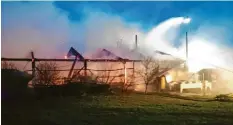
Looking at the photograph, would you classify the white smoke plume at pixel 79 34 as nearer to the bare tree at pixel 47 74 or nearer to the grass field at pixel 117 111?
the bare tree at pixel 47 74

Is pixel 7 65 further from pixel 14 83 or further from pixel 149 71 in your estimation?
pixel 149 71

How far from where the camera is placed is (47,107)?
4.36 meters

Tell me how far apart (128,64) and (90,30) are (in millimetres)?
461

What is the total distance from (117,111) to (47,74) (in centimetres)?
72

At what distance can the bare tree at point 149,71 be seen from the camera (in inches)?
173

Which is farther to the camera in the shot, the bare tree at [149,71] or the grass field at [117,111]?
the bare tree at [149,71]

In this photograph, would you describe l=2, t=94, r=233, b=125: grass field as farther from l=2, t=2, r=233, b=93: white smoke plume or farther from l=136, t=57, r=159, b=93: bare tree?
l=2, t=2, r=233, b=93: white smoke plume

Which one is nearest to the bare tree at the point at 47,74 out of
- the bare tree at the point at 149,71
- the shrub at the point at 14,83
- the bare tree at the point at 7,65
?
the shrub at the point at 14,83

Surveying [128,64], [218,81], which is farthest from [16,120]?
[218,81]

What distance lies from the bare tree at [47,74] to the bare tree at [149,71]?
762 mm

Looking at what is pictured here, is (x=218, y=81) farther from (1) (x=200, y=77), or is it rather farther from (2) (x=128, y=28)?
(2) (x=128, y=28)

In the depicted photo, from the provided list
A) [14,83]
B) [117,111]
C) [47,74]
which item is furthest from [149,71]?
[14,83]

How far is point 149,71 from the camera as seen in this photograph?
4.41m

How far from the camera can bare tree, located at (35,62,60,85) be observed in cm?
443
